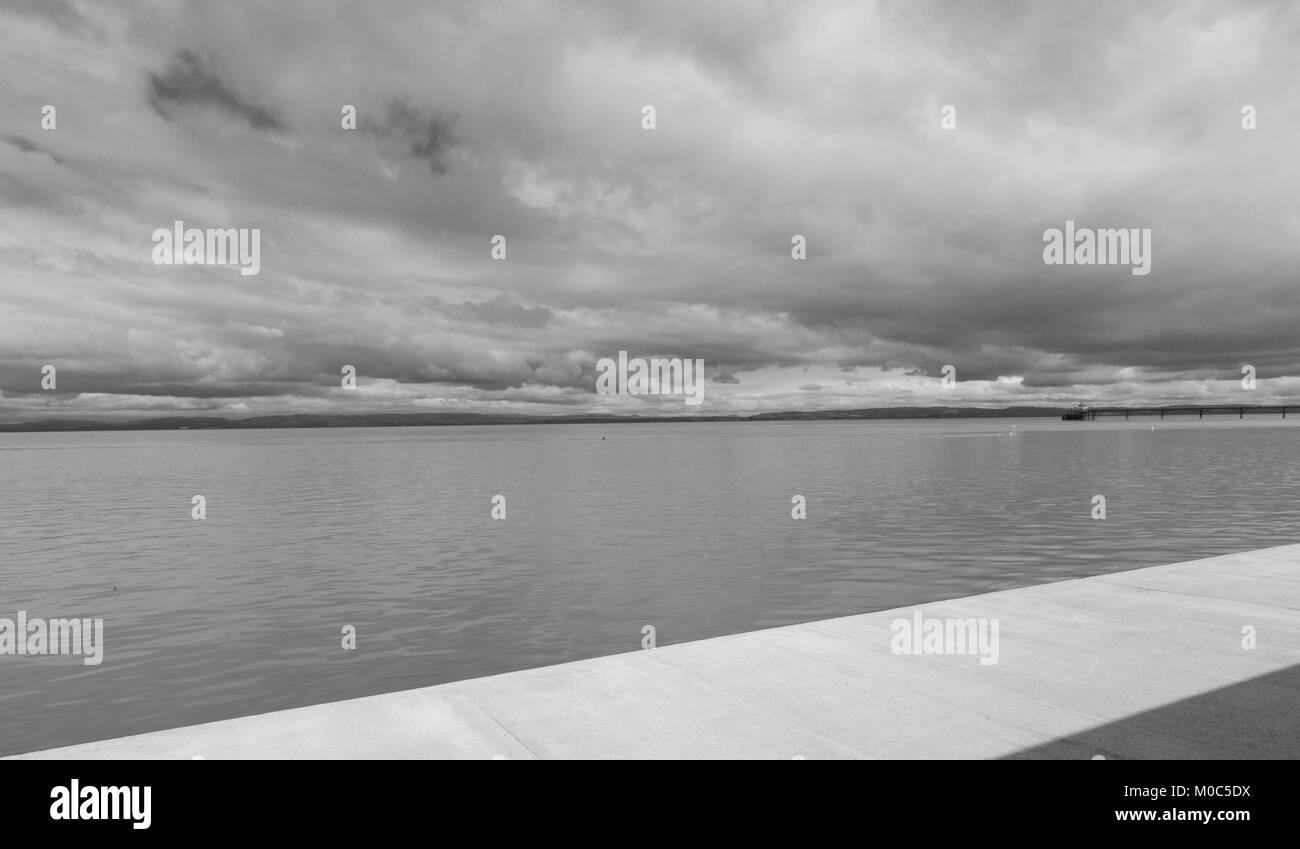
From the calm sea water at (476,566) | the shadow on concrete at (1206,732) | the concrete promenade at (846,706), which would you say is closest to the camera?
the shadow on concrete at (1206,732)

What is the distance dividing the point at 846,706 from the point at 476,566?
15.2 m

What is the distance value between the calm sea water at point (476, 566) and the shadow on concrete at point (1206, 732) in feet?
26.6

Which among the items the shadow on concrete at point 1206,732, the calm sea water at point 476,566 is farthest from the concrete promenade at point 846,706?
the calm sea water at point 476,566

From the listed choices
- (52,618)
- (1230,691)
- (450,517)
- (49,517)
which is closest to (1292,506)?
(1230,691)

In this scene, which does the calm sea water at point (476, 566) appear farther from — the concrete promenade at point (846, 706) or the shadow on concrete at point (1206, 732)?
the shadow on concrete at point (1206, 732)

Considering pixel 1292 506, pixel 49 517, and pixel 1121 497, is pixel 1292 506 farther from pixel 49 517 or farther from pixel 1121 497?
pixel 49 517

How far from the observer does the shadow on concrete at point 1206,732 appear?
5.18m

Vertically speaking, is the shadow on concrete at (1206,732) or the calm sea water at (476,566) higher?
the shadow on concrete at (1206,732)

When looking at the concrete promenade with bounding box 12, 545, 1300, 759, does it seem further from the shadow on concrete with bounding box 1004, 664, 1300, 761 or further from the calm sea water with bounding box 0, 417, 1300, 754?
the calm sea water with bounding box 0, 417, 1300, 754

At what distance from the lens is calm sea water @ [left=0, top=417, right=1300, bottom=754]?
11.5 metres

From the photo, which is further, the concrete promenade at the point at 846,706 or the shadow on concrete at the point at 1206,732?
the concrete promenade at the point at 846,706

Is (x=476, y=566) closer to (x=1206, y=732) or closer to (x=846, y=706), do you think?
(x=846, y=706)
